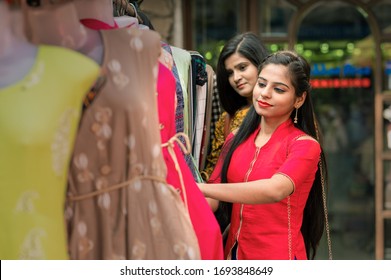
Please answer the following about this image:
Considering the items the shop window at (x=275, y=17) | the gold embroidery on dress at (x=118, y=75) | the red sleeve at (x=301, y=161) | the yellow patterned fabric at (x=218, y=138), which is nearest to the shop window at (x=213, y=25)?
the shop window at (x=275, y=17)

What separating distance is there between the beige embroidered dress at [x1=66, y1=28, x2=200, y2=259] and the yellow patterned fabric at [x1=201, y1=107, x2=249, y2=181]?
935 mm

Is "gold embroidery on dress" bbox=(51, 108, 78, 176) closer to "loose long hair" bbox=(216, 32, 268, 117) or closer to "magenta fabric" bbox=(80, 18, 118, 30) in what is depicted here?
"magenta fabric" bbox=(80, 18, 118, 30)

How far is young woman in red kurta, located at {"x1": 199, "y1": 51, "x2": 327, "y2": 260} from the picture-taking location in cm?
178

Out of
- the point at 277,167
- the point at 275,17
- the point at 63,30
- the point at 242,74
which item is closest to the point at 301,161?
the point at 277,167

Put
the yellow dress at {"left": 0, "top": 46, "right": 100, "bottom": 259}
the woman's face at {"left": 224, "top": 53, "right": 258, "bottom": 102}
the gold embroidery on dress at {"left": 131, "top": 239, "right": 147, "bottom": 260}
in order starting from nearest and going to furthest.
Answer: the yellow dress at {"left": 0, "top": 46, "right": 100, "bottom": 259} → the gold embroidery on dress at {"left": 131, "top": 239, "right": 147, "bottom": 260} → the woman's face at {"left": 224, "top": 53, "right": 258, "bottom": 102}

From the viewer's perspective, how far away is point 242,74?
7.13 feet

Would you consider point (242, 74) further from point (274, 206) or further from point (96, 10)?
point (96, 10)

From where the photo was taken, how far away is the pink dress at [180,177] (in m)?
1.35

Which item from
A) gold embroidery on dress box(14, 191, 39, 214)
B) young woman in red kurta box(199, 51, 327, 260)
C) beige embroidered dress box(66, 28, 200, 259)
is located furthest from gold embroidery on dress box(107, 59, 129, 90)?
young woman in red kurta box(199, 51, 327, 260)

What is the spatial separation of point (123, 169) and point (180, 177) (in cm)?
18

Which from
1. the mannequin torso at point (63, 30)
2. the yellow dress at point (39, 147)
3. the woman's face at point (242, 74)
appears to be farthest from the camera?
the woman's face at point (242, 74)

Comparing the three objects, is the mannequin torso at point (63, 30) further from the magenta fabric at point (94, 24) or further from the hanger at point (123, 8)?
the hanger at point (123, 8)

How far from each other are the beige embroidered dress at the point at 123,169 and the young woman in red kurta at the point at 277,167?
48 centimetres

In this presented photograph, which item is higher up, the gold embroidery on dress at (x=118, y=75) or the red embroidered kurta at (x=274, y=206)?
the gold embroidery on dress at (x=118, y=75)
